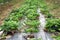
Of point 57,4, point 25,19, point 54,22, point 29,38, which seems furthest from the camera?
point 57,4

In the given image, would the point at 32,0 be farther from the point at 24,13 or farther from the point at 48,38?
the point at 48,38

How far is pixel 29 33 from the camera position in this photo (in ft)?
16.9

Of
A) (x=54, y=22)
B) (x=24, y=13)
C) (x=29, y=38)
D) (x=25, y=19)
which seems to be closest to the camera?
(x=29, y=38)

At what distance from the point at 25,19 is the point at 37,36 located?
1591 millimetres

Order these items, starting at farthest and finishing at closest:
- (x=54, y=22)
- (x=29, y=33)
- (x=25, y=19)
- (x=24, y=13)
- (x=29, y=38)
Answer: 1. (x=24, y=13)
2. (x=25, y=19)
3. (x=54, y=22)
4. (x=29, y=33)
5. (x=29, y=38)

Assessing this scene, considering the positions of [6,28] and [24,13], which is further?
[24,13]

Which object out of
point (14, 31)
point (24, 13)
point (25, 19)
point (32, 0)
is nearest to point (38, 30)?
point (14, 31)

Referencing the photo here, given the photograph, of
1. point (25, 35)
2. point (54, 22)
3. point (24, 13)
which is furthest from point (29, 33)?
point (24, 13)

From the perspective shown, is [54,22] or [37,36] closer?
[37,36]

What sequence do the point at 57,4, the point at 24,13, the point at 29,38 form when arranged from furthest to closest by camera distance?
the point at 57,4 < the point at 24,13 < the point at 29,38

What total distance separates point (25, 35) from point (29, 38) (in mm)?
300

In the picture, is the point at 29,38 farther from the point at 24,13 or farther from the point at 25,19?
the point at 24,13

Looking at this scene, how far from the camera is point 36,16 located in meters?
6.59

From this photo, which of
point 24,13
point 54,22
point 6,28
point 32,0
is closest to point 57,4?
point 32,0
